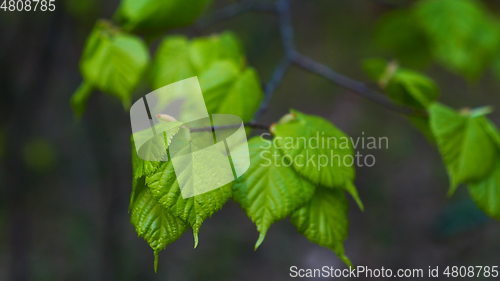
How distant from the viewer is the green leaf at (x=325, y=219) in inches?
26.9

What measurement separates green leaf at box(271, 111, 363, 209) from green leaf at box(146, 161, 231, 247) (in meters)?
0.14

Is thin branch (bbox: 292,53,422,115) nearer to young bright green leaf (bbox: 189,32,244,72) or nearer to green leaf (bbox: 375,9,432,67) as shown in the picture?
young bright green leaf (bbox: 189,32,244,72)

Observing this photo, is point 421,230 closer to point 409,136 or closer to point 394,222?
point 394,222

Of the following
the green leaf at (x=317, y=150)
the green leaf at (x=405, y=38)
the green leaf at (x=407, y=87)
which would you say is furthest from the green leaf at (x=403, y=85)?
the green leaf at (x=405, y=38)

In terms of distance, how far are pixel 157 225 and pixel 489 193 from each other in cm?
57

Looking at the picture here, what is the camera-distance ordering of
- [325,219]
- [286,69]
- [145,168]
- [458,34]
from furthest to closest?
[458,34] < [286,69] < [325,219] < [145,168]

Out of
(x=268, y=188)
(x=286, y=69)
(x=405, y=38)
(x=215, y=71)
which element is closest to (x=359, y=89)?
(x=286, y=69)

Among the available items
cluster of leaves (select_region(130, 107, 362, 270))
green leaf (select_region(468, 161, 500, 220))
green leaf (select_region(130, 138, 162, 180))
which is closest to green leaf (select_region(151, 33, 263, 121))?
cluster of leaves (select_region(130, 107, 362, 270))

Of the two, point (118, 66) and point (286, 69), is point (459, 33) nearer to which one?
point (286, 69)

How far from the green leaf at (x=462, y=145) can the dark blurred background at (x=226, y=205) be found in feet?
3.49

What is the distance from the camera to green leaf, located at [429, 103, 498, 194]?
0.82 meters

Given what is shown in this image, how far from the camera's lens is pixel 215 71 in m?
0.90

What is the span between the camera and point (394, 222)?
276 cm

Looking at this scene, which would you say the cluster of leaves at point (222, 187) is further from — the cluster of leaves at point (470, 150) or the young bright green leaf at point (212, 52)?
the cluster of leaves at point (470, 150)
